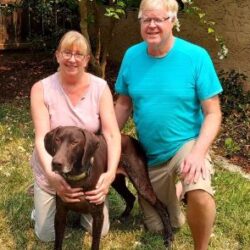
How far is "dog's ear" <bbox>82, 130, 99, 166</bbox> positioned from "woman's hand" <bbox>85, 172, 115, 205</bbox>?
32 centimetres

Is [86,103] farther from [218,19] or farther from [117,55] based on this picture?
[117,55]

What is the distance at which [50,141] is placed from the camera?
3.26 meters

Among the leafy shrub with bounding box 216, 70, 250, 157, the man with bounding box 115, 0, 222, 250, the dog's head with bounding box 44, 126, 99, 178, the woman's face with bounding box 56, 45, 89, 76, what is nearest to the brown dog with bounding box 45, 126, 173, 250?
the dog's head with bounding box 44, 126, 99, 178

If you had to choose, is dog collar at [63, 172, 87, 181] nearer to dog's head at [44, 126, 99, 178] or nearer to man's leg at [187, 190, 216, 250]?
dog's head at [44, 126, 99, 178]

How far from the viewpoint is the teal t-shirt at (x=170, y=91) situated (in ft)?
12.2

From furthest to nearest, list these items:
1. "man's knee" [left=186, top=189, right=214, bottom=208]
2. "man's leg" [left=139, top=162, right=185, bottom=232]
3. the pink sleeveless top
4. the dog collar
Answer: "man's leg" [left=139, top=162, right=185, bottom=232], the pink sleeveless top, "man's knee" [left=186, top=189, right=214, bottom=208], the dog collar

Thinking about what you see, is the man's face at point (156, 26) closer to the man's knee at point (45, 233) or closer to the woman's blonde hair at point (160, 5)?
the woman's blonde hair at point (160, 5)

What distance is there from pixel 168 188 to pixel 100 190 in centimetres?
81

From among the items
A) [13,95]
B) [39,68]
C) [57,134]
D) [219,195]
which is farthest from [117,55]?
[57,134]

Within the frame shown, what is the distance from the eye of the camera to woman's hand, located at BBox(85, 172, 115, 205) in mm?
3500

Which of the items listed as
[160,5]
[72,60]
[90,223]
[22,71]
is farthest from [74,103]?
[22,71]

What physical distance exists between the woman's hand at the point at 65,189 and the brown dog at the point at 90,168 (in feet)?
0.12

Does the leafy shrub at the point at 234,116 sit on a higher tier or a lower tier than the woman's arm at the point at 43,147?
lower

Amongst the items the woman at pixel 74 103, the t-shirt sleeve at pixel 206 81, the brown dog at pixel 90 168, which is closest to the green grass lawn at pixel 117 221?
the brown dog at pixel 90 168
